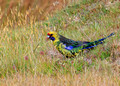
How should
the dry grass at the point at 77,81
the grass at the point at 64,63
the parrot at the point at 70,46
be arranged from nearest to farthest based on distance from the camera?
1. the dry grass at the point at 77,81
2. the grass at the point at 64,63
3. the parrot at the point at 70,46

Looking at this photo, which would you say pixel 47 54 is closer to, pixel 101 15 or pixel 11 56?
pixel 11 56

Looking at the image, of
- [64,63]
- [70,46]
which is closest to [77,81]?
[64,63]

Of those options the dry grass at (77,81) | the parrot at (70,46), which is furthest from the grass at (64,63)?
the parrot at (70,46)

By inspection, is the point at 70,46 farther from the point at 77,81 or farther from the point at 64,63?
the point at 77,81

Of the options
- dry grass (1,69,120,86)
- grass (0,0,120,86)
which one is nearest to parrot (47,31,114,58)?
grass (0,0,120,86)

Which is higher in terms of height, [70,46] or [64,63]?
[70,46]

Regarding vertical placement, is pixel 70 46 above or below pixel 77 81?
above

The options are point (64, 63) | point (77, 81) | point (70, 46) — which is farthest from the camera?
point (70, 46)

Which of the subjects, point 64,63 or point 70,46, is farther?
point 70,46

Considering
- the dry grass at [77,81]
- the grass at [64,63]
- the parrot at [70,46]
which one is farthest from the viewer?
the parrot at [70,46]

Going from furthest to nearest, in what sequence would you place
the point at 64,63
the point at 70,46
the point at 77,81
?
the point at 70,46
the point at 64,63
the point at 77,81

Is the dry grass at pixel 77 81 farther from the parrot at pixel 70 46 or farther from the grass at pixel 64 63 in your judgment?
the parrot at pixel 70 46

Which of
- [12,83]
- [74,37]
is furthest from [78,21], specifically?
[12,83]

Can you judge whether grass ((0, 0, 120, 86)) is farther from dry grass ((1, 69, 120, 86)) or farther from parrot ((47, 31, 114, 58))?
parrot ((47, 31, 114, 58))
